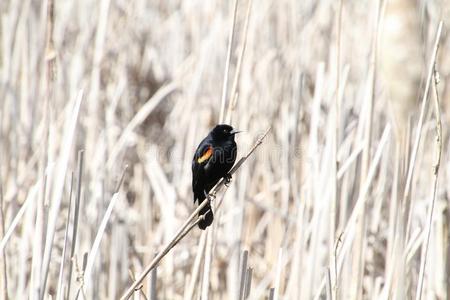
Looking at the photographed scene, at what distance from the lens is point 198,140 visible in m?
2.79

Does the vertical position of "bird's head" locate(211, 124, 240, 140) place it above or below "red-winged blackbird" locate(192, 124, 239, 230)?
above

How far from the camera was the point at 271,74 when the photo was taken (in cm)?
280

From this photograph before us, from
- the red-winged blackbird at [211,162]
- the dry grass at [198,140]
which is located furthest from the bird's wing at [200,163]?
the dry grass at [198,140]

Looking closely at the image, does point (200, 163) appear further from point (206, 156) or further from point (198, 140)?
point (198, 140)

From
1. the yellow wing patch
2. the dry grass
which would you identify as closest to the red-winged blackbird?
the yellow wing patch

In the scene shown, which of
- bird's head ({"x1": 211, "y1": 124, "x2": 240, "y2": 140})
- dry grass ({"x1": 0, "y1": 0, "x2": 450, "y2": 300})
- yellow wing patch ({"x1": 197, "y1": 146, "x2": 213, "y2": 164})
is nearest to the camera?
dry grass ({"x1": 0, "y1": 0, "x2": 450, "y2": 300})

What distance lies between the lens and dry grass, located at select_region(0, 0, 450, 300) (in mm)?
1819

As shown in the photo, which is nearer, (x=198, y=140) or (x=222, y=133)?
(x=222, y=133)

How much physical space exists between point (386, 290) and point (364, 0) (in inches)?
74.3

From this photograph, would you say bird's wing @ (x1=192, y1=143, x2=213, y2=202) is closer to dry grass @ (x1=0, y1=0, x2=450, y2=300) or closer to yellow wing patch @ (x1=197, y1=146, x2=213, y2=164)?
yellow wing patch @ (x1=197, y1=146, x2=213, y2=164)

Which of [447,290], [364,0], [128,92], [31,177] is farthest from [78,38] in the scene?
[447,290]

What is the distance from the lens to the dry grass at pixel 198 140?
1.82 meters

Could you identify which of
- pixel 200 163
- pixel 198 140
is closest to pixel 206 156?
pixel 200 163

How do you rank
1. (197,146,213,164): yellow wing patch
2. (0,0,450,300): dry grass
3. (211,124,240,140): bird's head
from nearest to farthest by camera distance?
1. (0,0,450,300): dry grass
2. (211,124,240,140): bird's head
3. (197,146,213,164): yellow wing patch
